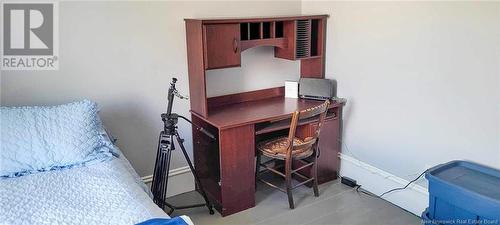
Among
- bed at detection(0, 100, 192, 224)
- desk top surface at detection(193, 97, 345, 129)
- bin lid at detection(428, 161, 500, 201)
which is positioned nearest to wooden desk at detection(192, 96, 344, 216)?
desk top surface at detection(193, 97, 345, 129)

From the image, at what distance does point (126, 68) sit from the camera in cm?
281

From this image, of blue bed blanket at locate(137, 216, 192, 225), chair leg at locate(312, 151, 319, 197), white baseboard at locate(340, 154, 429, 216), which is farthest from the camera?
chair leg at locate(312, 151, 319, 197)

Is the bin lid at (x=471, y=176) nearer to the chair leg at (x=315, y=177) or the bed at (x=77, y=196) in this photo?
the chair leg at (x=315, y=177)

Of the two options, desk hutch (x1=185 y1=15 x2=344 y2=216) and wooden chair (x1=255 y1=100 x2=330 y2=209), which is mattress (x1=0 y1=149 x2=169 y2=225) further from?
wooden chair (x1=255 y1=100 x2=330 y2=209)

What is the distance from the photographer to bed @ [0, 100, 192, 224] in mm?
1707

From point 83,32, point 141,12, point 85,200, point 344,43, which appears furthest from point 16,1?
point 344,43

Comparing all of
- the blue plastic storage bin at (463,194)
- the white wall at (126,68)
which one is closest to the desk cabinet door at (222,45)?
the white wall at (126,68)

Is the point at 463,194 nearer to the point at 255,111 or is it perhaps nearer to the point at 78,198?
the point at 255,111

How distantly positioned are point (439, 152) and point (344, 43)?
3.63 feet

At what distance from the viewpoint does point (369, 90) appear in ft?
10.1

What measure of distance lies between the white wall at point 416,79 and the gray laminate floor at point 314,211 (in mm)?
297

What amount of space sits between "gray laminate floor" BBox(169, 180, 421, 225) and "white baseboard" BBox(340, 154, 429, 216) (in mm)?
58

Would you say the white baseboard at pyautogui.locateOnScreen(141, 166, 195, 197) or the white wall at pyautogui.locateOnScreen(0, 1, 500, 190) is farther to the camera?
the white baseboard at pyautogui.locateOnScreen(141, 166, 195, 197)

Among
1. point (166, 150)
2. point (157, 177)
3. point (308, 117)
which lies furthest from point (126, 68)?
point (308, 117)
